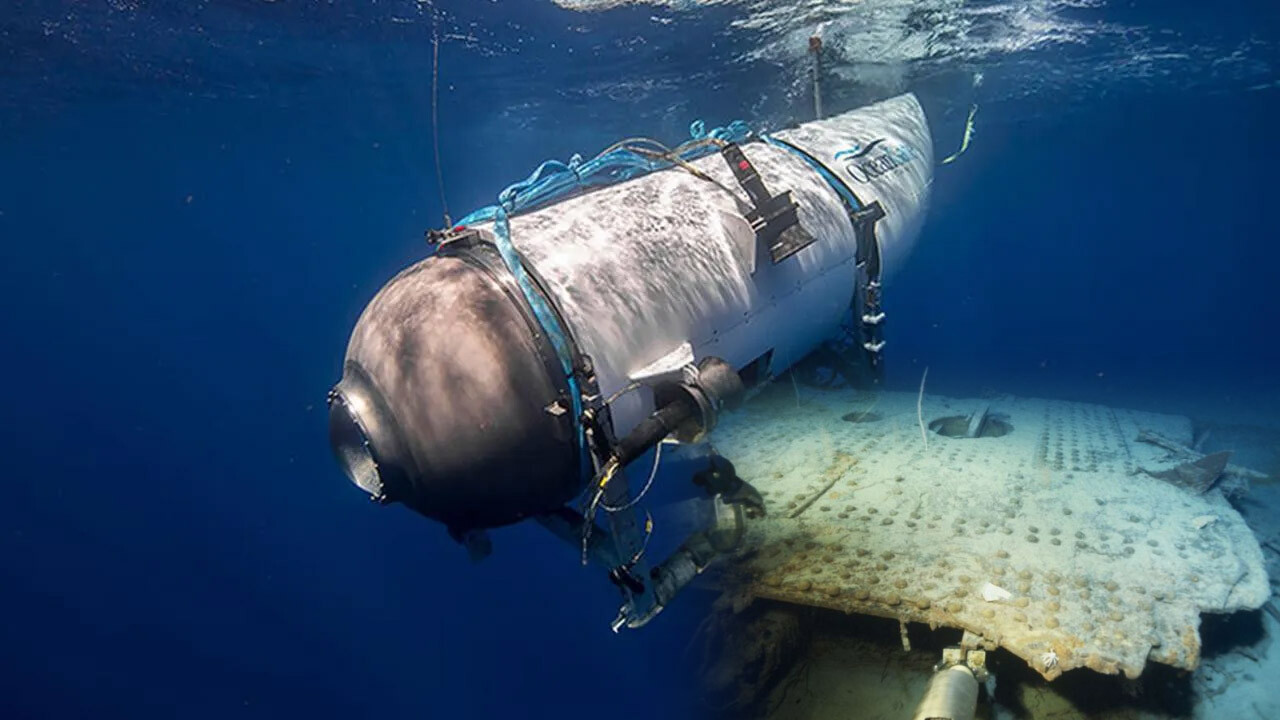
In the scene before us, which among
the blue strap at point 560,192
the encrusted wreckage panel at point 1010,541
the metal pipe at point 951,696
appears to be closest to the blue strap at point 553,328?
the blue strap at point 560,192

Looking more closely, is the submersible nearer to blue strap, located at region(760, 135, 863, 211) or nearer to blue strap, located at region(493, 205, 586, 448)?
blue strap, located at region(493, 205, 586, 448)

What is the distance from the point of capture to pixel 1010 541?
509cm

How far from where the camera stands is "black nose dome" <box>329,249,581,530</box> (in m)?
2.58

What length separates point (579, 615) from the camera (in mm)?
10523

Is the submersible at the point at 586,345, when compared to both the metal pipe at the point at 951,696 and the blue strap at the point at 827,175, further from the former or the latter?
the metal pipe at the point at 951,696

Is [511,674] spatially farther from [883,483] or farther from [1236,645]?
[1236,645]

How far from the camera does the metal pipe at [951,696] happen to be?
3.41 m

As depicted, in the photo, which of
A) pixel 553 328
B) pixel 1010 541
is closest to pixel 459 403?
pixel 553 328

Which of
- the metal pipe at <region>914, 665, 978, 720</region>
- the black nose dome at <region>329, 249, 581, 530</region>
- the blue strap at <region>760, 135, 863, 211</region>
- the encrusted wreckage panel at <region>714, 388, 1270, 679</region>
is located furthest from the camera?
the blue strap at <region>760, 135, 863, 211</region>

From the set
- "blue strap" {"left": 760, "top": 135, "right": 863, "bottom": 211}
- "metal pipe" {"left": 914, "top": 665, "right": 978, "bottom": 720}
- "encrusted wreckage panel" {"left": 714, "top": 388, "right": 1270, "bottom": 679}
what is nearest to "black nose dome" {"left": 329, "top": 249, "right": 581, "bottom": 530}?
"metal pipe" {"left": 914, "top": 665, "right": 978, "bottom": 720}

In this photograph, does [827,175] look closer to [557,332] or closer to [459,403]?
[557,332]

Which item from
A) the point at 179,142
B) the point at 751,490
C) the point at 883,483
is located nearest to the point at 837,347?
the point at 751,490

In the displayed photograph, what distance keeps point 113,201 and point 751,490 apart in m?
37.7

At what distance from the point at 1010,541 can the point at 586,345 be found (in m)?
4.38
